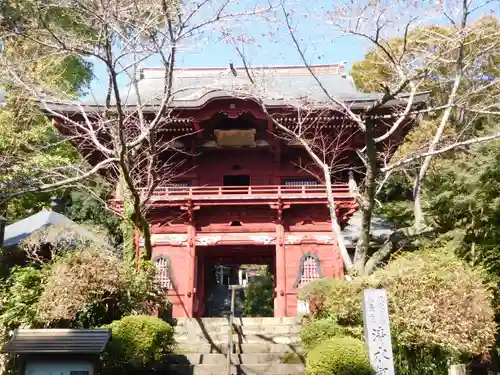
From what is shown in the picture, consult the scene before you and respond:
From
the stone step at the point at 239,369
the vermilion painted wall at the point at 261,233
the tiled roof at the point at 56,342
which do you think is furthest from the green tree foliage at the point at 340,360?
the vermilion painted wall at the point at 261,233

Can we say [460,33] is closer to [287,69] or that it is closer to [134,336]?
[134,336]

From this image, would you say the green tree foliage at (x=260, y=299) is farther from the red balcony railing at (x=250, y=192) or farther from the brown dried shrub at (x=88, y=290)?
the brown dried shrub at (x=88, y=290)

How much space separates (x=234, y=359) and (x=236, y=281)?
28736mm

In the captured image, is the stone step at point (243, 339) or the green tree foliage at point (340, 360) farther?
the stone step at point (243, 339)

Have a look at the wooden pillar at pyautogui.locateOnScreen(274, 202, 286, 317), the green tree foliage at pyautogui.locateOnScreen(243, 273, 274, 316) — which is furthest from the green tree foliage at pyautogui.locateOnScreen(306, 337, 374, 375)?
the green tree foliage at pyautogui.locateOnScreen(243, 273, 274, 316)

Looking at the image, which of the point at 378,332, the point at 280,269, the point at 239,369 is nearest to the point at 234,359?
the point at 239,369

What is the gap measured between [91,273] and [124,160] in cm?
196

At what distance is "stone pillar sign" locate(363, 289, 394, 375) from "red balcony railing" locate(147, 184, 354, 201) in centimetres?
625

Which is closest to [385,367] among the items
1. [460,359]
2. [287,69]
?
[460,359]

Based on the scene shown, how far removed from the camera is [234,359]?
884cm

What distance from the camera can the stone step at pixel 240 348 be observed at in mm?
9430

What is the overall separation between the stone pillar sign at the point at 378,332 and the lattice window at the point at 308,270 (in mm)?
6400

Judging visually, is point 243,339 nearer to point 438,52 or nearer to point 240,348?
point 240,348

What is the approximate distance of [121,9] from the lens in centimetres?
661
